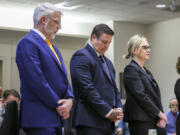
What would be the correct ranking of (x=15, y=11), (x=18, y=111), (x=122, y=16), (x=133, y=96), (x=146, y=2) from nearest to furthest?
(x=18, y=111) < (x=133, y=96) < (x=146, y=2) < (x=15, y=11) < (x=122, y=16)

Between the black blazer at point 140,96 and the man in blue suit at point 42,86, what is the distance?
3.31 ft

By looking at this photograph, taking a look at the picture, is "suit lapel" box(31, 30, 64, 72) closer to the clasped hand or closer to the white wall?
the clasped hand

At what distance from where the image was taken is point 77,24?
8.77 m

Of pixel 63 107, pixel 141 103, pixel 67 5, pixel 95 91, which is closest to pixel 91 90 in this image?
pixel 95 91

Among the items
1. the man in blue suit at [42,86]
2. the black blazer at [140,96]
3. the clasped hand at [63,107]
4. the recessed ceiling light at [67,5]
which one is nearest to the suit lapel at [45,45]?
the man in blue suit at [42,86]

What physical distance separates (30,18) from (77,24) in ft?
4.20

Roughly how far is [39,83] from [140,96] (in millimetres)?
1234

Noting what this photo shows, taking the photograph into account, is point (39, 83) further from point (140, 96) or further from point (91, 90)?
point (140, 96)

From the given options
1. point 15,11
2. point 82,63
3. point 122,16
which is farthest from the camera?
point 122,16

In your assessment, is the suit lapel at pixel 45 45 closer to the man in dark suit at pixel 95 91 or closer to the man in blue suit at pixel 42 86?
the man in blue suit at pixel 42 86

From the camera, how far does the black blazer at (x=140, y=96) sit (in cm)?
294

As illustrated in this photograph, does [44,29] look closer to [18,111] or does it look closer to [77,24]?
[18,111]

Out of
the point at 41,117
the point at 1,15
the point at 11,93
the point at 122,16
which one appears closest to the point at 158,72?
the point at 122,16

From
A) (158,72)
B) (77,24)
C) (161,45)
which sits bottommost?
(158,72)
